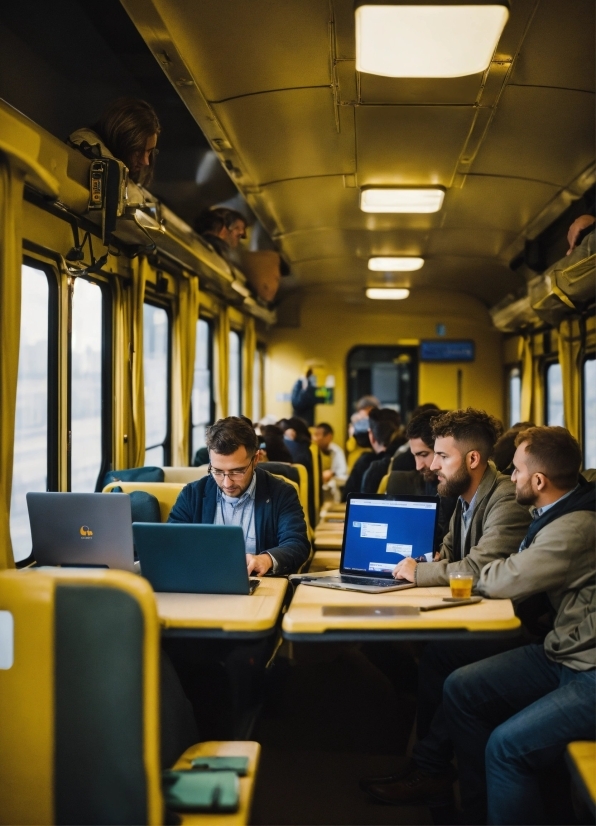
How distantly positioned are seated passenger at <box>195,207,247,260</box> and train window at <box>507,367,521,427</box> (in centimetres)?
548

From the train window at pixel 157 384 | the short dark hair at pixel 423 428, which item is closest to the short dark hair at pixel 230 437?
the short dark hair at pixel 423 428

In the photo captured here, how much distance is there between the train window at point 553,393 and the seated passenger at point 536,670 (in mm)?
6075

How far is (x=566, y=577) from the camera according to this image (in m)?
2.67

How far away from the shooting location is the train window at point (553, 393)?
875cm

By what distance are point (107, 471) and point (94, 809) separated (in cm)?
302

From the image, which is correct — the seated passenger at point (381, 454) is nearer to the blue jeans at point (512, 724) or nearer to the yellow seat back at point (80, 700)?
the blue jeans at point (512, 724)

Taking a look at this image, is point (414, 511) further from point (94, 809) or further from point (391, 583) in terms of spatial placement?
point (94, 809)

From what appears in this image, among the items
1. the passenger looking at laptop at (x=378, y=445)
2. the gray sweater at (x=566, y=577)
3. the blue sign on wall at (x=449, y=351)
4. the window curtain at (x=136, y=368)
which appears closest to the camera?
the gray sweater at (x=566, y=577)

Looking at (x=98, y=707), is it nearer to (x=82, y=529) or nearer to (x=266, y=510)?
(x=82, y=529)

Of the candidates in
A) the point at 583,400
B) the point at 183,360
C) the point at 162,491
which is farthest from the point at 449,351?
the point at 162,491

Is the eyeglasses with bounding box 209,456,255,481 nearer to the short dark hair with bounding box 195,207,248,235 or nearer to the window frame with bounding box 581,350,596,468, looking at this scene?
the short dark hair with bounding box 195,207,248,235

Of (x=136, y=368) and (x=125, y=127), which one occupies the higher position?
(x=125, y=127)

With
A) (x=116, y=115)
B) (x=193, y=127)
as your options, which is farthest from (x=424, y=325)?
(x=116, y=115)

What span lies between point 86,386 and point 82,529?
187cm
